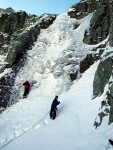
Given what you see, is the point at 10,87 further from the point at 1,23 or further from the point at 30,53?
the point at 1,23

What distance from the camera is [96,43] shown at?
2738 centimetres

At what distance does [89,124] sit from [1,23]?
907 inches

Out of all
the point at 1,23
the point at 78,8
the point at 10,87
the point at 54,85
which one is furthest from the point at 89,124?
the point at 1,23

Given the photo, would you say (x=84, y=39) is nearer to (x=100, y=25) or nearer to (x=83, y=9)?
(x=100, y=25)

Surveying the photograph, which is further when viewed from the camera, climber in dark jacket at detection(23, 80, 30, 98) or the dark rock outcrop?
climber in dark jacket at detection(23, 80, 30, 98)

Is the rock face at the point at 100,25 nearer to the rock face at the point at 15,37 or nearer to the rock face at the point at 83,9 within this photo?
the rock face at the point at 83,9

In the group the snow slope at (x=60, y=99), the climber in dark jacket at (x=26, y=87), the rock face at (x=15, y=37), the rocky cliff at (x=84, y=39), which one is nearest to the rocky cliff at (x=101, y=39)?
the rocky cliff at (x=84, y=39)

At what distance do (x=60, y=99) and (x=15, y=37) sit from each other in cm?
1137

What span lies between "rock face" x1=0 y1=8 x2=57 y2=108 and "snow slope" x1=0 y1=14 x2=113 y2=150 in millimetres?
708

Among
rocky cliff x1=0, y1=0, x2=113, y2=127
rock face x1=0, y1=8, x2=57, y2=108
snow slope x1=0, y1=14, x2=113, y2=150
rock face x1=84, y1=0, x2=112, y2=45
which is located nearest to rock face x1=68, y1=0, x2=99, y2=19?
rocky cliff x1=0, y1=0, x2=113, y2=127

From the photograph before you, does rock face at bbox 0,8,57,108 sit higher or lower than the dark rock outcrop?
higher

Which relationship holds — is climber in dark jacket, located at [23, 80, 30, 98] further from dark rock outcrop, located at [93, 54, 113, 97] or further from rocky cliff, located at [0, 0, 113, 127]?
dark rock outcrop, located at [93, 54, 113, 97]

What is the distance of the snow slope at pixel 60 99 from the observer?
56.1 feet

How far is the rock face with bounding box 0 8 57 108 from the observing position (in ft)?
88.8
